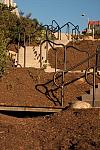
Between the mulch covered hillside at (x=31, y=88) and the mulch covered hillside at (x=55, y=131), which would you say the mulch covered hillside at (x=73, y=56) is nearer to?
the mulch covered hillside at (x=31, y=88)

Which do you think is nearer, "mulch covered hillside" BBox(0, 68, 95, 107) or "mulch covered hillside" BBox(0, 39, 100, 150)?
"mulch covered hillside" BBox(0, 39, 100, 150)

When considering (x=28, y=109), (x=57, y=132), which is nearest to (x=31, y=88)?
(x=28, y=109)

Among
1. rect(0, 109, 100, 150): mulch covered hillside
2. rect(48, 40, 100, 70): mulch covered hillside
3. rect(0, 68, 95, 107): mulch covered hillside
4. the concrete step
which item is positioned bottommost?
rect(0, 109, 100, 150): mulch covered hillside

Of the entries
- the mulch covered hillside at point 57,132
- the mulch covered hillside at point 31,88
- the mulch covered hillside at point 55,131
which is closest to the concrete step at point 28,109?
the mulch covered hillside at point 55,131

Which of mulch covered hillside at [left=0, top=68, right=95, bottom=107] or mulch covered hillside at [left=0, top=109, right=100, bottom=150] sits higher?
mulch covered hillside at [left=0, top=68, right=95, bottom=107]

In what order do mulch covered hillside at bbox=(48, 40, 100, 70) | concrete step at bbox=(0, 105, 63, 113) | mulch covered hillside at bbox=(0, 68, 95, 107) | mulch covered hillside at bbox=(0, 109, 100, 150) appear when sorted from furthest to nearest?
mulch covered hillside at bbox=(48, 40, 100, 70) → mulch covered hillside at bbox=(0, 68, 95, 107) → concrete step at bbox=(0, 105, 63, 113) → mulch covered hillside at bbox=(0, 109, 100, 150)

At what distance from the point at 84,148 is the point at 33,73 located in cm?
944

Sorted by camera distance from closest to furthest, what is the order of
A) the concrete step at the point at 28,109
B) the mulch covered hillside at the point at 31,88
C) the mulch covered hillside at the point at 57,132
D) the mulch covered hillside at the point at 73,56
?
1. the mulch covered hillside at the point at 57,132
2. the concrete step at the point at 28,109
3. the mulch covered hillside at the point at 31,88
4. the mulch covered hillside at the point at 73,56

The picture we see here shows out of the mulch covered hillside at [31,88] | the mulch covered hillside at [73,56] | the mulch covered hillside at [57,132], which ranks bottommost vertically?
the mulch covered hillside at [57,132]

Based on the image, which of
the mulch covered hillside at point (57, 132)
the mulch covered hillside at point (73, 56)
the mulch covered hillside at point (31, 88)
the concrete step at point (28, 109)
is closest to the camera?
the mulch covered hillside at point (57, 132)

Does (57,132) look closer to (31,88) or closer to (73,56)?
(31,88)

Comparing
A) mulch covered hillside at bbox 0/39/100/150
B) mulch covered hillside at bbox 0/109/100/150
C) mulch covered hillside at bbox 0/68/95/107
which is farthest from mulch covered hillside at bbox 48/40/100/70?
mulch covered hillside at bbox 0/109/100/150

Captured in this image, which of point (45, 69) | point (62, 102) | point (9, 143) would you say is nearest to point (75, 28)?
point (45, 69)

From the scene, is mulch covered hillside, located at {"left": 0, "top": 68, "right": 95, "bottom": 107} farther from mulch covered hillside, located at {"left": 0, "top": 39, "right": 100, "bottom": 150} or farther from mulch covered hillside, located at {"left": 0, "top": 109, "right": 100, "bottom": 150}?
mulch covered hillside, located at {"left": 0, "top": 109, "right": 100, "bottom": 150}
